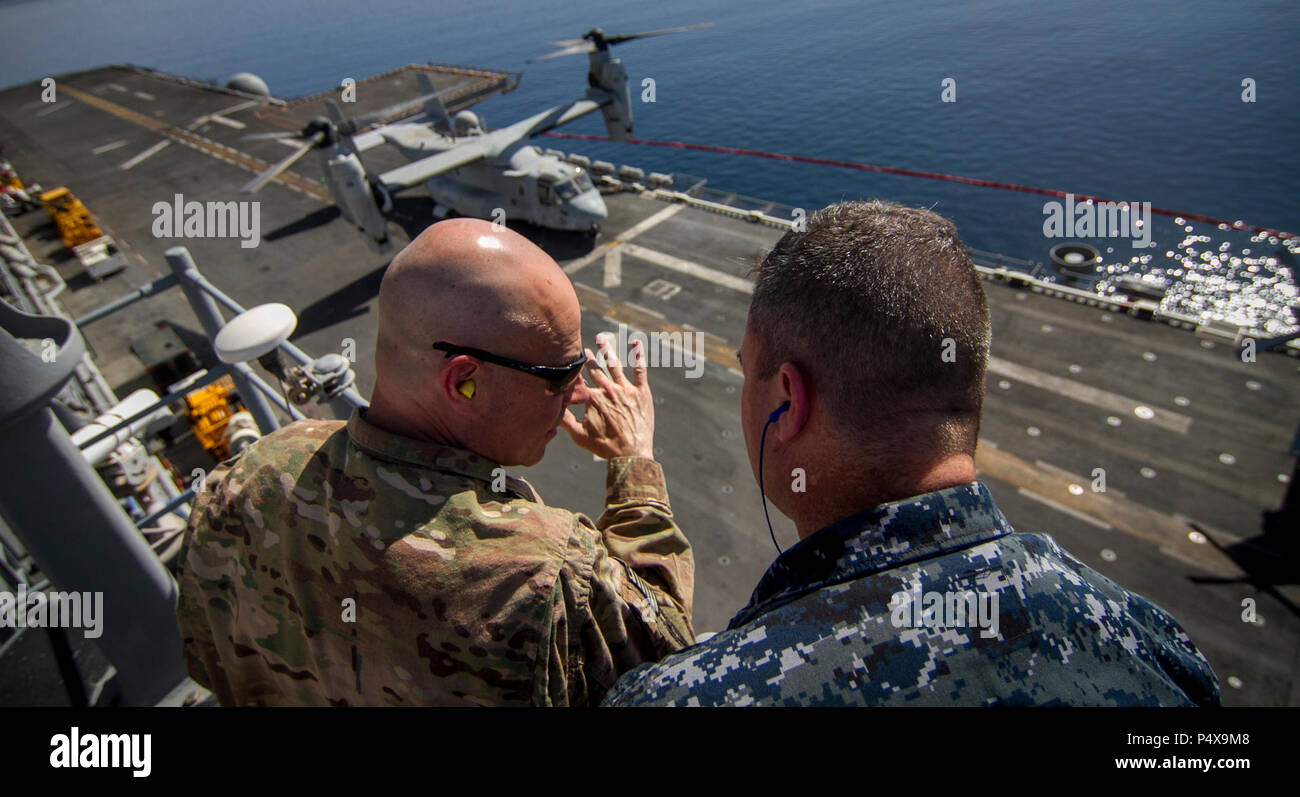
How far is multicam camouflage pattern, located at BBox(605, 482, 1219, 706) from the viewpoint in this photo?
6.34 feet

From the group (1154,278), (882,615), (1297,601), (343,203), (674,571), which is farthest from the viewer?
(1154,278)

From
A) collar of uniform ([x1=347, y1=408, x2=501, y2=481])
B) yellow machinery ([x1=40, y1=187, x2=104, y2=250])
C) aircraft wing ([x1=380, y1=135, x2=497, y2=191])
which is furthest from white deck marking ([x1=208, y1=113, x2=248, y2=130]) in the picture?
collar of uniform ([x1=347, y1=408, x2=501, y2=481])

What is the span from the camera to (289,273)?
94.0ft

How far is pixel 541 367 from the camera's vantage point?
2.99 metres

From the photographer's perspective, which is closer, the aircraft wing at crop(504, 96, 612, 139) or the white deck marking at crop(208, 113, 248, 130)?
the aircraft wing at crop(504, 96, 612, 139)

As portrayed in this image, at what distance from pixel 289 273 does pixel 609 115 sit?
59.7 ft

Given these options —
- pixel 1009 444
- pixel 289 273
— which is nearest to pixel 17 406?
pixel 1009 444

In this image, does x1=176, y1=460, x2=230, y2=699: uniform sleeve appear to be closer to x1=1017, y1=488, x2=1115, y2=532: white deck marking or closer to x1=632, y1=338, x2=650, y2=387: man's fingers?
x1=632, y1=338, x2=650, y2=387: man's fingers

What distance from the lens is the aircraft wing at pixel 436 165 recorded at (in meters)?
26.3

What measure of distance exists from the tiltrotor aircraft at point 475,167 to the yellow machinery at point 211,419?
10.0 meters

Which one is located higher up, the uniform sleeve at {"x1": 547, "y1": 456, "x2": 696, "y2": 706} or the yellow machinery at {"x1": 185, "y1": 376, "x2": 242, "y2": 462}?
the uniform sleeve at {"x1": 547, "y1": 456, "x2": 696, "y2": 706}

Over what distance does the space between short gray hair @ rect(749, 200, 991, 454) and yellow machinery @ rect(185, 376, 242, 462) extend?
16915mm

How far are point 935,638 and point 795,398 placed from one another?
1.08 metres
